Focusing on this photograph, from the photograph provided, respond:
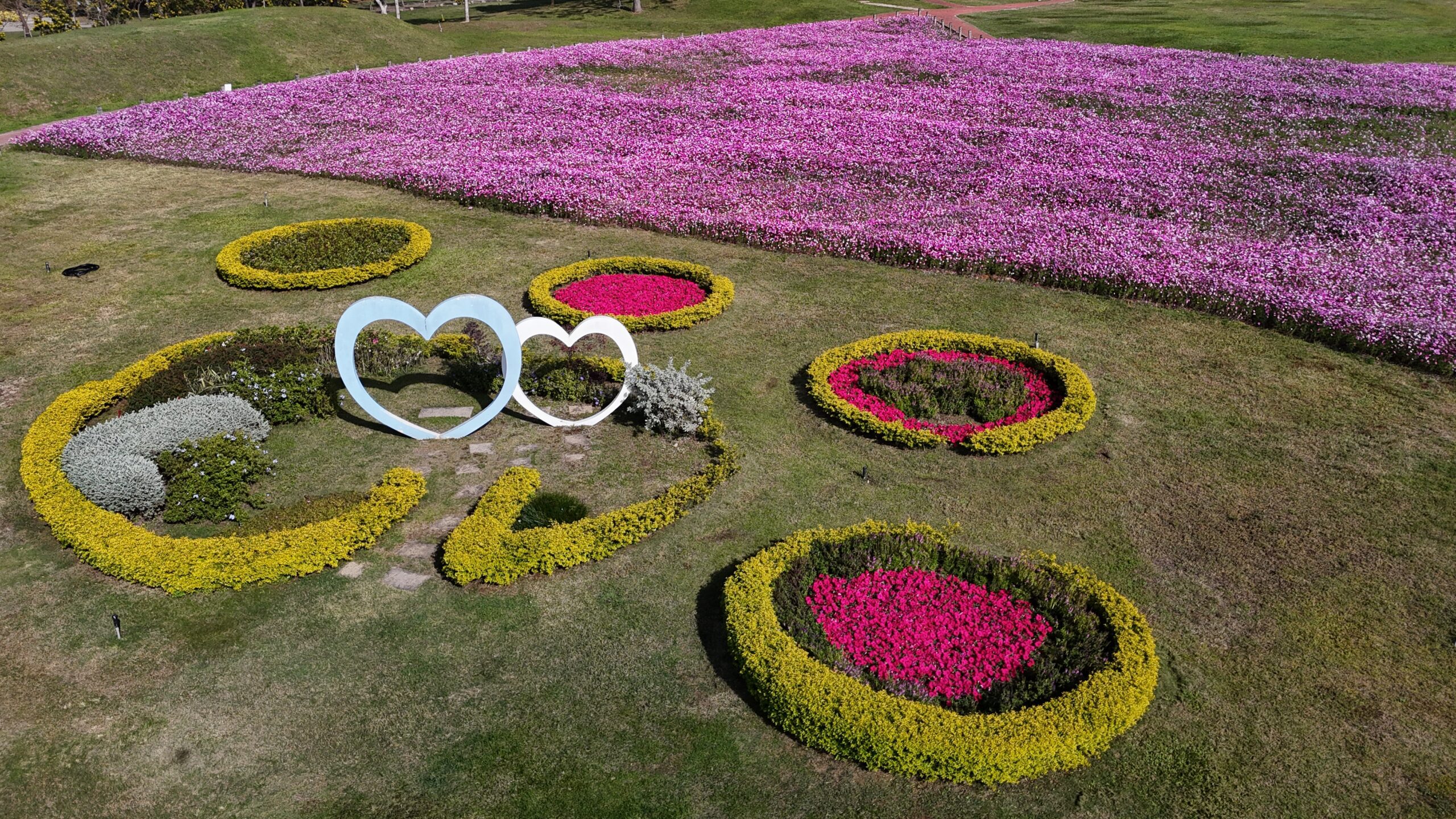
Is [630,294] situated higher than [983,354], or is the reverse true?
[630,294]

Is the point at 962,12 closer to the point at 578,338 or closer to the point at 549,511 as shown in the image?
the point at 578,338

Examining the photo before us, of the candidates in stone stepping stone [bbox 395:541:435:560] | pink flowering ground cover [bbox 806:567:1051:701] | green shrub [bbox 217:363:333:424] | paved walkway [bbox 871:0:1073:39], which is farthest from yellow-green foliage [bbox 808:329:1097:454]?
paved walkway [bbox 871:0:1073:39]

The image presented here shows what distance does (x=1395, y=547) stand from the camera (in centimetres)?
1212

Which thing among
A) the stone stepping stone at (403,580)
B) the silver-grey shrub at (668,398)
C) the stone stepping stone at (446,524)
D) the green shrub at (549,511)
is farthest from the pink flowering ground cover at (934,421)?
the stone stepping stone at (403,580)

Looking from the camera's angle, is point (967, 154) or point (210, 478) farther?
point (967, 154)

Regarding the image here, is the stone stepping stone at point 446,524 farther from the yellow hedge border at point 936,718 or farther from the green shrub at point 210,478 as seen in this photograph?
the yellow hedge border at point 936,718

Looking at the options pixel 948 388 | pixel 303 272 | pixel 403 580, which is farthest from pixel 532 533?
pixel 303 272

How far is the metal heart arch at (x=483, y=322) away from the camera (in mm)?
13547

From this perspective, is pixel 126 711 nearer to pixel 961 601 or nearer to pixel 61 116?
pixel 961 601

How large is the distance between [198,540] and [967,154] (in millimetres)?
21491

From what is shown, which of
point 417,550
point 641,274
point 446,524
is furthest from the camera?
point 641,274

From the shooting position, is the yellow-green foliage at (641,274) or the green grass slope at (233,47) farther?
the green grass slope at (233,47)

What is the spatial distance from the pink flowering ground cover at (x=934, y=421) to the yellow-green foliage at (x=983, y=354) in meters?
0.10

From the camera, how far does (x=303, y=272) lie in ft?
65.3
